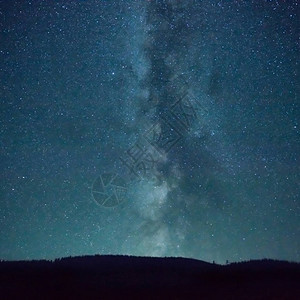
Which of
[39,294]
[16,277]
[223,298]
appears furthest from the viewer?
[16,277]

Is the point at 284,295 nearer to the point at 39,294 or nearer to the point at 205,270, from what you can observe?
the point at 205,270

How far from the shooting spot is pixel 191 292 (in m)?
15.5

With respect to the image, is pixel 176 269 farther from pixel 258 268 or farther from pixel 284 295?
pixel 284 295

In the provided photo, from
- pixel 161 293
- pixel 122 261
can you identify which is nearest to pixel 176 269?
pixel 122 261

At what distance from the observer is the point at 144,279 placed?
18297 millimetres

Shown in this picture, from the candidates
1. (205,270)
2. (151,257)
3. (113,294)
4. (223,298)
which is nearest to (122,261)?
(151,257)

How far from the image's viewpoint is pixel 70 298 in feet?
49.2

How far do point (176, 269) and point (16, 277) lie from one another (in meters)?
7.93

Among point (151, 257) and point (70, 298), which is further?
point (151, 257)

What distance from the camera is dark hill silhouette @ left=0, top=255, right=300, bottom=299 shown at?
600 inches

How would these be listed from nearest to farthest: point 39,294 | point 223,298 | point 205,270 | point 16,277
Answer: point 223,298, point 39,294, point 16,277, point 205,270

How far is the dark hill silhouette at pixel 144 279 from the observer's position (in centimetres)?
1525

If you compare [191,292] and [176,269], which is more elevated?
[176,269]

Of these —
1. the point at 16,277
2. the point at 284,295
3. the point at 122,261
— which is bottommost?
the point at 284,295
